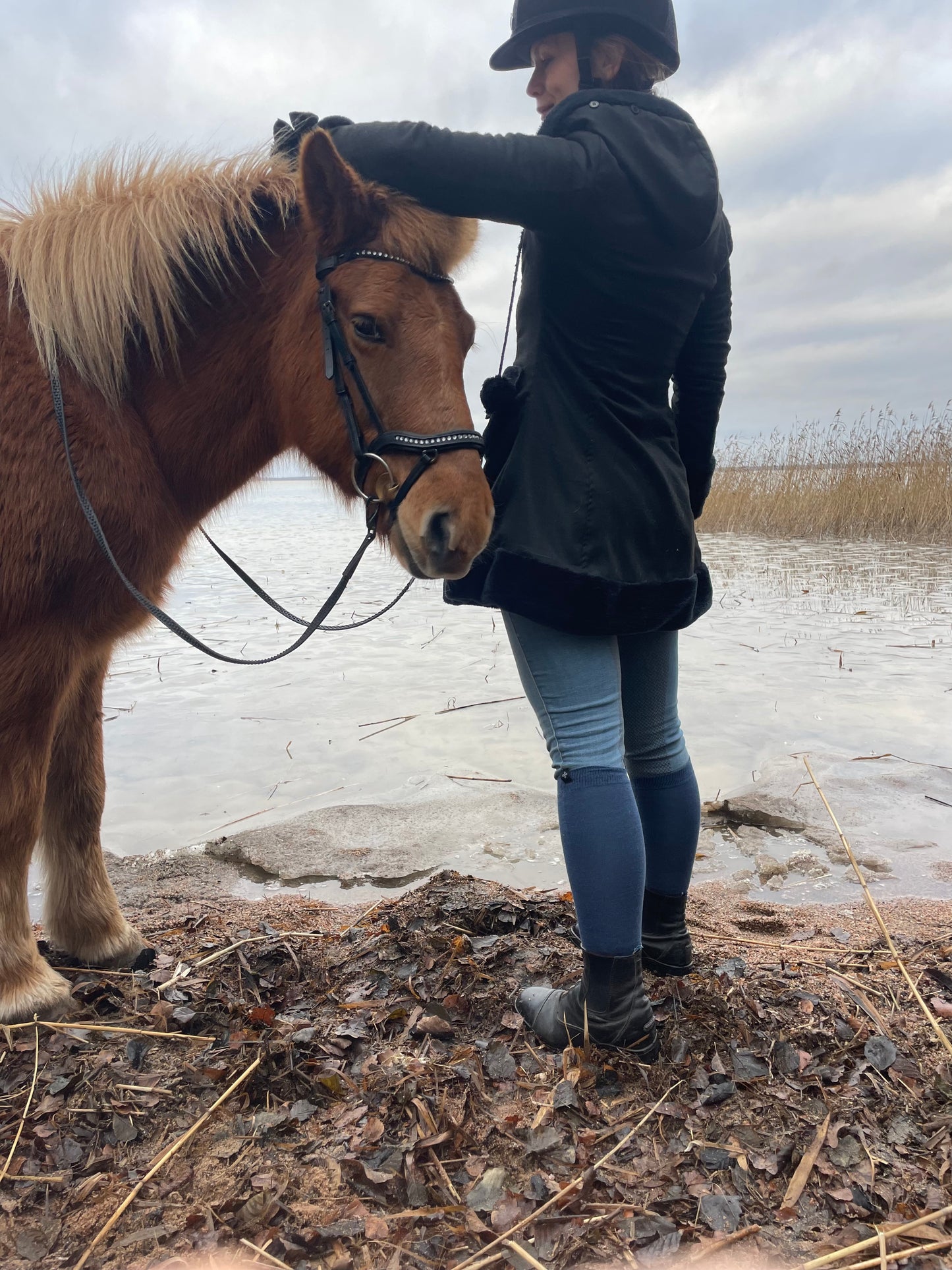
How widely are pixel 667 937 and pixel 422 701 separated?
11.0 feet

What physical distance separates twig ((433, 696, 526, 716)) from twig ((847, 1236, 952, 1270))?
388cm

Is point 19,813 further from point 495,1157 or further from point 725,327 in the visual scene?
point 725,327

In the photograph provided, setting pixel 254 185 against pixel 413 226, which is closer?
pixel 413 226

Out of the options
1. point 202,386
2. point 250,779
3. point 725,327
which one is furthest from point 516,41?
point 250,779

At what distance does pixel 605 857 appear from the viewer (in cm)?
170

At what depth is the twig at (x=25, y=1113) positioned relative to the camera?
59.7 inches

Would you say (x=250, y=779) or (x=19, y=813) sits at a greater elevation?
(x=19, y=813)

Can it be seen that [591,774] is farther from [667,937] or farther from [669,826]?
[667,937]

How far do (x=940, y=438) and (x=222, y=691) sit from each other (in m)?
12.1

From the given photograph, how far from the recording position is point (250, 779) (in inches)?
160

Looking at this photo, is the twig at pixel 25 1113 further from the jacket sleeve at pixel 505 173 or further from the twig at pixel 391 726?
the twig at pixel 391 726

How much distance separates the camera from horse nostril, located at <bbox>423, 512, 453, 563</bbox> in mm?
1723

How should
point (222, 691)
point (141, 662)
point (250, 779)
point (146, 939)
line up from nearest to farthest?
1. point (146, 939)
2. point (250, 779)
3. point (222, 691)
4. point (141, 662)

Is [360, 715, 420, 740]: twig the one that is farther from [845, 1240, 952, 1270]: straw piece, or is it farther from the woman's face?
[845, 1240, 952, 1270]: straw piece
